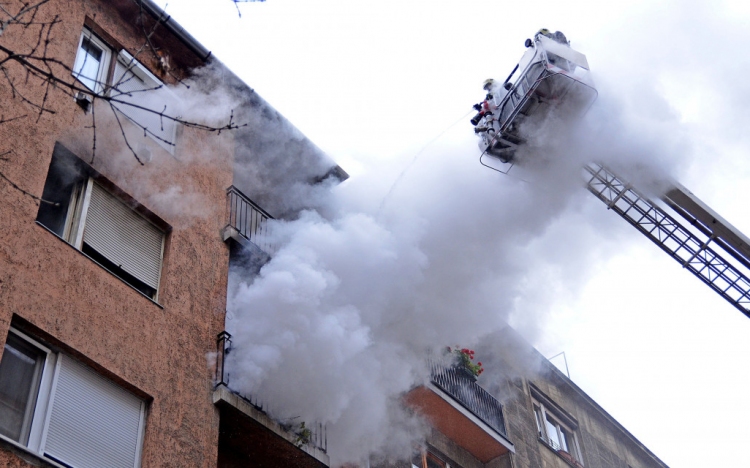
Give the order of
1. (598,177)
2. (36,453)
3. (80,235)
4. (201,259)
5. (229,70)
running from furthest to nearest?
(598,177) → (229,70) → (201,259) → (80,235) → (36,453)

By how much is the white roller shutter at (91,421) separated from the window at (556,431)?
1211cm

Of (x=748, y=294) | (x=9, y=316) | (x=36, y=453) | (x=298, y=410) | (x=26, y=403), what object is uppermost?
(x=748, y=294)

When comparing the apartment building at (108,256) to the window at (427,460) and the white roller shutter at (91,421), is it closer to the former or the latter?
the white roller shutter at (91,421)

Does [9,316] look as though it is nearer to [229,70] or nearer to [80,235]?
[80,235]

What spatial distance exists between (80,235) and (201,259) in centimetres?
183

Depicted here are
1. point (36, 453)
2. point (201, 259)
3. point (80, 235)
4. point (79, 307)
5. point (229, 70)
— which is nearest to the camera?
point (36, 453)

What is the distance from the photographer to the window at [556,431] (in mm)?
19234

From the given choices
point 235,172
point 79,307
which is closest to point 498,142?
point 235,172

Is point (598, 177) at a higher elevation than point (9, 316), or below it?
higher

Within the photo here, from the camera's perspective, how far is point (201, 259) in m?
10.8

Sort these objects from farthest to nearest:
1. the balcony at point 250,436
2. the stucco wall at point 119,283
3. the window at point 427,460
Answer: the window at point 427,460, the balcony at point 250,436, the stucco wall at point 119,283

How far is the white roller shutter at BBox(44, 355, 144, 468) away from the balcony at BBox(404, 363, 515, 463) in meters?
6.72

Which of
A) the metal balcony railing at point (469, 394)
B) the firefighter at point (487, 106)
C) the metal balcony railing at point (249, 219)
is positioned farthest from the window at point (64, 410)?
the firefighter at point (487, 106)

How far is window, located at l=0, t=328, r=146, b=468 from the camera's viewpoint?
750 cm
